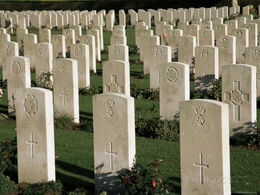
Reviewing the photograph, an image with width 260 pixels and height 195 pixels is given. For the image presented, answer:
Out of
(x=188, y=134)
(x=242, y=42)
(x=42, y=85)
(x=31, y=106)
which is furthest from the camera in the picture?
(x=242, y=42)

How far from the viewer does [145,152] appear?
9.47 m

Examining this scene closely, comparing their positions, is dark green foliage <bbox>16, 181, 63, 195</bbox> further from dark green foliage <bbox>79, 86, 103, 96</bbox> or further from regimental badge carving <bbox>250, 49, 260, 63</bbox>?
regimental badge carving <bbox>250, 49, 260, 63</bbox>

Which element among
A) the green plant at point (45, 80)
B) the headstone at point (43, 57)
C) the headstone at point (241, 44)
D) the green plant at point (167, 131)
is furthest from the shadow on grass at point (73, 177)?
the headstone at point (241, 44)

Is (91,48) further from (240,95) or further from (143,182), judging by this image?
(143,182)

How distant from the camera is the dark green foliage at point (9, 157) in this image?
27.5 feet

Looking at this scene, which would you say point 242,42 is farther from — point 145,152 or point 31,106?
point 31,106

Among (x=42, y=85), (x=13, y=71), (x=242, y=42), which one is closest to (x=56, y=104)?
(x=13, y=71)

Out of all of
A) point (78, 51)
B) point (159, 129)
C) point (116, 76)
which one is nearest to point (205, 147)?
point (159, 129)

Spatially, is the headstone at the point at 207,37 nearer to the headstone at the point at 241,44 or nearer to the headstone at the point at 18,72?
the headstone at the point at 241,44

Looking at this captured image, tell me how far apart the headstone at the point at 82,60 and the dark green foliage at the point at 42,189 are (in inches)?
247

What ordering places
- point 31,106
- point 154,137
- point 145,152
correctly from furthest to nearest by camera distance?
1. point 154,137
2. point 145,152
3. point 31,106

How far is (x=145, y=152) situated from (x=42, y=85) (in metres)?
4.92

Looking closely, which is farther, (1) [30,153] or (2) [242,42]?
(2) [242,42]

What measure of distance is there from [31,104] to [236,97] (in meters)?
3.79
